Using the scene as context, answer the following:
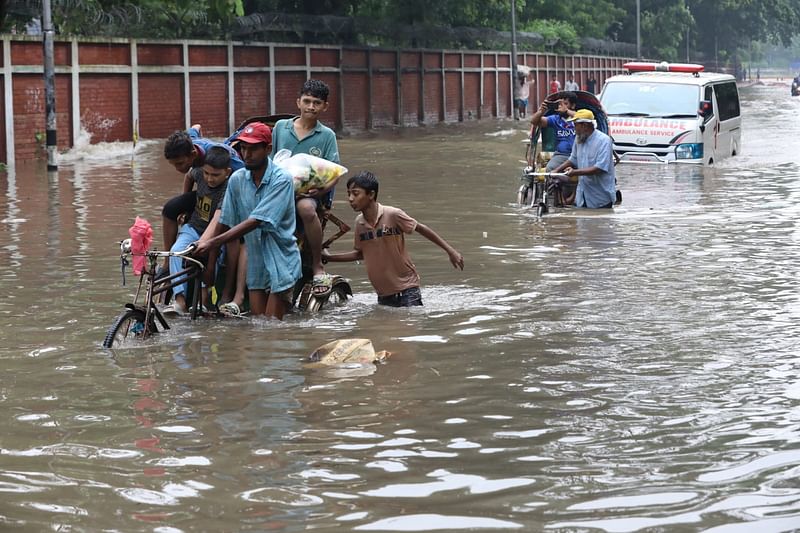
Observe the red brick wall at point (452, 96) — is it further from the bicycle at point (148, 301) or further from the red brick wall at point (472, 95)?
the bicycle at point (148, 301)

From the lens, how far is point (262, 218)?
8.90 metres

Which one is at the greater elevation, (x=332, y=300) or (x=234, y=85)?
(x=234, y=85)

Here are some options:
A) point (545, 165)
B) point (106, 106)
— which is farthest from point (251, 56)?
point (545, 165)

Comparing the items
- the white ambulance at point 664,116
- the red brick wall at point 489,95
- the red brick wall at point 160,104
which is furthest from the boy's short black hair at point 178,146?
the red brick wall at point 489,95

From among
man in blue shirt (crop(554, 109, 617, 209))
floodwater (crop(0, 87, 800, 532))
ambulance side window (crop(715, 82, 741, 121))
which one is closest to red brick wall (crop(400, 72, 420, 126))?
ambulance side window (crop(715, 82, 741, 121))

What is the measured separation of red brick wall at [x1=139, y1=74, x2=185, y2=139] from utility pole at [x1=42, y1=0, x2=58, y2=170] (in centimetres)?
542

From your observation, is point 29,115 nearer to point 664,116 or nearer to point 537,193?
point 664,116

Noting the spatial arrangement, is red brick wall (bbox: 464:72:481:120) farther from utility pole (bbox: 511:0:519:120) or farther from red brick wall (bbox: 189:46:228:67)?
red brick wall (bbox: 189:46:228:67)

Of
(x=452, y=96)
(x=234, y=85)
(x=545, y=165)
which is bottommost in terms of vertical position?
(x=545, y=165)

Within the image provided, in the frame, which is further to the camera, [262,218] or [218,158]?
[218,158]

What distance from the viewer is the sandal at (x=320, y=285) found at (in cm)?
964

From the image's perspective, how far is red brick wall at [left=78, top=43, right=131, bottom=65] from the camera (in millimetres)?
27641

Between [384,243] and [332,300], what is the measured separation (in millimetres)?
887

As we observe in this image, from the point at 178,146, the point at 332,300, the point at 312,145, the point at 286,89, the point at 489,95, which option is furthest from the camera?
the point at 489,95
